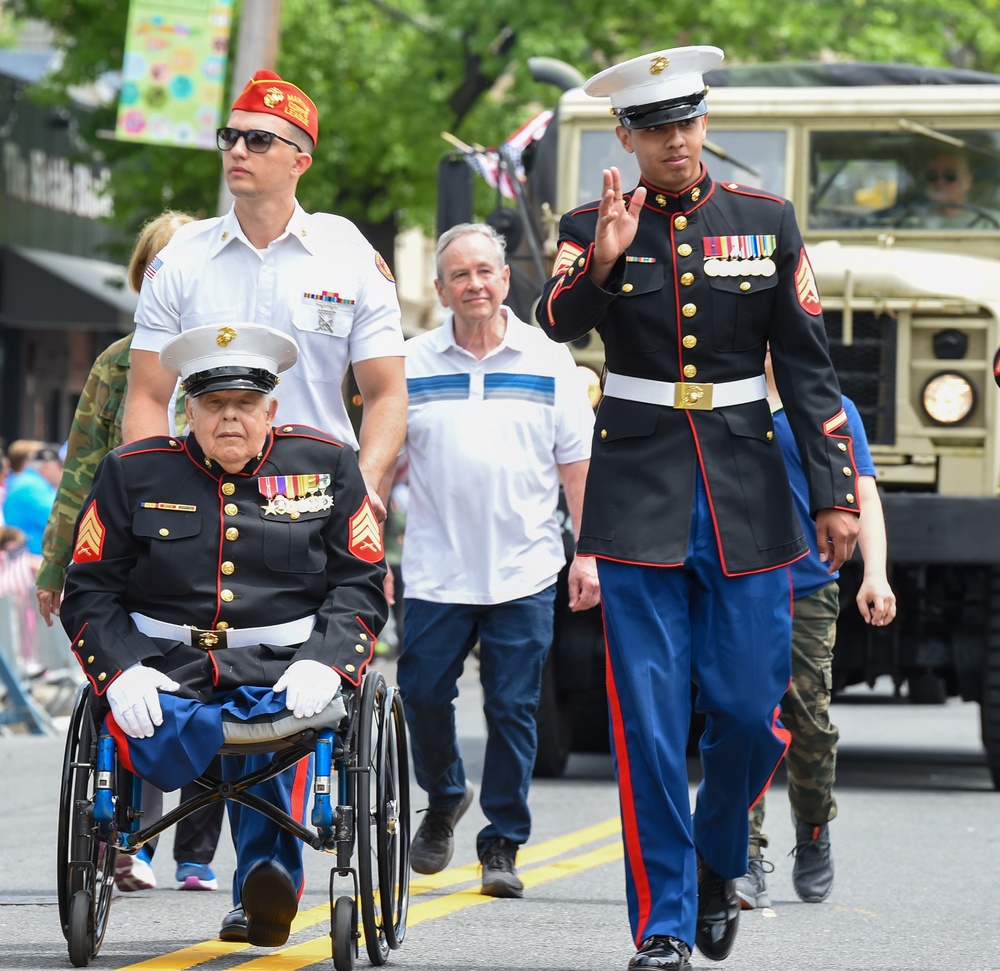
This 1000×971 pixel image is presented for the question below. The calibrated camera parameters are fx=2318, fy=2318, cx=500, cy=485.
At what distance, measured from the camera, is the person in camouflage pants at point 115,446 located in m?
7.00

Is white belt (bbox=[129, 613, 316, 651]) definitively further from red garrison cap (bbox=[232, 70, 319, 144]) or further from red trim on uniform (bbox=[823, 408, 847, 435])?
red garrison cap (bbox=[232, 70, 319, 144])

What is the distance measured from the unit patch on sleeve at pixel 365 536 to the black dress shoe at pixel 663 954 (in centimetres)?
113

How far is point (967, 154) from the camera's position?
37.1 feet

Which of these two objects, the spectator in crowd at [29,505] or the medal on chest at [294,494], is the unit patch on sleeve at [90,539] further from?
the spectator in crowd at [29,505]

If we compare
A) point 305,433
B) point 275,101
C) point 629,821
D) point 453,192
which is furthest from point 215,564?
point 453,192

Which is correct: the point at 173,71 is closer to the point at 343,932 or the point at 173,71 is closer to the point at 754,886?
the point at 754,886

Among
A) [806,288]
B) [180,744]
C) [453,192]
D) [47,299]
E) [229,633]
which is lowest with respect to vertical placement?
[180,744]

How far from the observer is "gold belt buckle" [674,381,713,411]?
17.7 feet

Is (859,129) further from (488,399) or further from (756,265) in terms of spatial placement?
(756,265)

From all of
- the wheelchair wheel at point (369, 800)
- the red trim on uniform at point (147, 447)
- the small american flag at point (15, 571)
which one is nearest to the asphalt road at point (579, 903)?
the wheelchair wheel at point (369, 800)

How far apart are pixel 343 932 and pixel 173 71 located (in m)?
11.9

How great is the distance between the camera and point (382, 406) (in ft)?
20.6

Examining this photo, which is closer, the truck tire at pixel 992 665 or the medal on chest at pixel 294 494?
the medal on chest at pixel 294 494

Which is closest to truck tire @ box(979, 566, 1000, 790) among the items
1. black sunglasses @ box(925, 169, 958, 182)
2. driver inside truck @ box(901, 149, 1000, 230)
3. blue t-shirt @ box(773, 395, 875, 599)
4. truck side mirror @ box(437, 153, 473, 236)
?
driver inside truck @ box(901, 149, 1000, 230)
